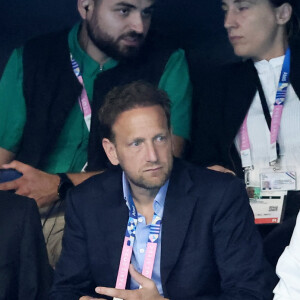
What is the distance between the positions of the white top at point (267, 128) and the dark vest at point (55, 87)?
1.61 ft

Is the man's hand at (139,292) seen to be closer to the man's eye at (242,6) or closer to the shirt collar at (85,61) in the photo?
the shirt collar at (85,61)

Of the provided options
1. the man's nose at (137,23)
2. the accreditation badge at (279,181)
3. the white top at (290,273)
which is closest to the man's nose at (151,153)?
the white top at (290,273)

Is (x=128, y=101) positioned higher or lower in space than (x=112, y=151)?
higher

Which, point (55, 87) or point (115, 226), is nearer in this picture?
point (115, 226)

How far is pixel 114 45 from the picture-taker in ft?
11.4

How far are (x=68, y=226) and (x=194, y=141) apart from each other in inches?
38.4

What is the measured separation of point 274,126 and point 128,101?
87 cm

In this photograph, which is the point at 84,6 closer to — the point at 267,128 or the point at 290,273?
the point at 267,128

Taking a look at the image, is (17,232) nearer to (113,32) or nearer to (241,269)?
(241,269)

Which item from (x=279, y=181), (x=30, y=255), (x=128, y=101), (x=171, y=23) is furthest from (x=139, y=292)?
(x=171, y=23)

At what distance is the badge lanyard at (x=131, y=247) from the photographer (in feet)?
8.50

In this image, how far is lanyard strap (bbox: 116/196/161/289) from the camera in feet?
8.50

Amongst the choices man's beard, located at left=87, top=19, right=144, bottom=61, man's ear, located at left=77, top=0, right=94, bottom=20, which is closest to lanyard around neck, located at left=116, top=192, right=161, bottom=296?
man's beard, located at left=87, top=19, right=144, bottom=61

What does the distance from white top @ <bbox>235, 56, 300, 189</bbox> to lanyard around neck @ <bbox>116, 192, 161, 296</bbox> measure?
2.78ft
